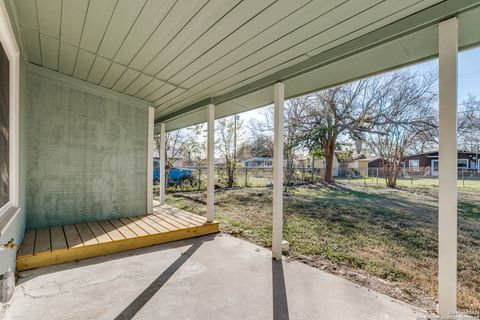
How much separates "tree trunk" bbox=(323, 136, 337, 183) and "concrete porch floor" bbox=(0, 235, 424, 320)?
34.0 ft

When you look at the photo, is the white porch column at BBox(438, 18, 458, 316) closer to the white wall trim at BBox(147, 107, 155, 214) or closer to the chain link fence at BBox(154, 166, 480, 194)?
the white wall trim at BBox(147, 107, 155, 214)

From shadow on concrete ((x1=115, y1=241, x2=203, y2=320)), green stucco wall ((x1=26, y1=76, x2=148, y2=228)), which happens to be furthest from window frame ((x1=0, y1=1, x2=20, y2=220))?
shadow on concrete ((x1=115, y1=241, x2=203, y2=320))

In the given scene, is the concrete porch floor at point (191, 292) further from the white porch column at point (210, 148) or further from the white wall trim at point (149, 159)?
the white wall trim at point (149, 159)

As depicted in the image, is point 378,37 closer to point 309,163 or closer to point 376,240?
point 376,240

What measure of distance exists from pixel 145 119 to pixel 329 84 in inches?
130

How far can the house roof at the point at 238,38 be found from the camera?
171cm

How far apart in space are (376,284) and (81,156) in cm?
426

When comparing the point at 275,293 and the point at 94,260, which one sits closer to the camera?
the point at 275,293

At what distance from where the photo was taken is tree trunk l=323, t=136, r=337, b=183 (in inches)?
483

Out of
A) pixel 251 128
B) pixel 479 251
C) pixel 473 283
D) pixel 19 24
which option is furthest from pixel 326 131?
pixel 19 24

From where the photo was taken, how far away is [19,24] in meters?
2.24

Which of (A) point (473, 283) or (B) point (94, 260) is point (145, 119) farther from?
(A) point (473, 283)

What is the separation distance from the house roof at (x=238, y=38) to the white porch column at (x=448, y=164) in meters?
0.20

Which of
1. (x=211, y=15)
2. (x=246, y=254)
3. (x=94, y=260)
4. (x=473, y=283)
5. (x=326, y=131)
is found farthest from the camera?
(x=326, y=131)
